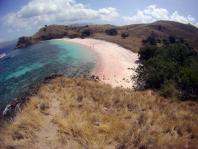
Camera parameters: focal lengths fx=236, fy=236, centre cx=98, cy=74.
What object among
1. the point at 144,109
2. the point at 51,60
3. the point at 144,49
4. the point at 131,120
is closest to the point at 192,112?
the point at 144,109

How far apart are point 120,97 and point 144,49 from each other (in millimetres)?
24306

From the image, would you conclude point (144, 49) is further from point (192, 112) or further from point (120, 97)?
point (192, 112)

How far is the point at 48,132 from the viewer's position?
13.6m

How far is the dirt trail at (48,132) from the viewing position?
Answer: 12.3 meters

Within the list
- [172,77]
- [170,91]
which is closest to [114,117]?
[170,91]

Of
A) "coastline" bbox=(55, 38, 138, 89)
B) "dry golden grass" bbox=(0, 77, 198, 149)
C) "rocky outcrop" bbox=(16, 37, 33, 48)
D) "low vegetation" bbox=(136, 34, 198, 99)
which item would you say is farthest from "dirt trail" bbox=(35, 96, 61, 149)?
"rocky outcrop" bbox=(16, 37, 33, 48)

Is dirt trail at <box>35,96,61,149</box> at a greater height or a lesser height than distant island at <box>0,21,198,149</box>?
lesser

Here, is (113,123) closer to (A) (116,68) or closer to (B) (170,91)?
(B) (170,91)

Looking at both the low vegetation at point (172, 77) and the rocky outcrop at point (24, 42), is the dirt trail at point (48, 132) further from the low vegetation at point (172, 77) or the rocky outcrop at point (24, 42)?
the rocky outcrop at point (24, 42)

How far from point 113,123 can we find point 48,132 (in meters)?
3.80

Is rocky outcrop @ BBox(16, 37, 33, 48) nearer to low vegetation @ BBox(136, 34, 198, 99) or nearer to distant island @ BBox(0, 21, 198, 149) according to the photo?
low vegetation @ BBox(136, 34, 198, 99)

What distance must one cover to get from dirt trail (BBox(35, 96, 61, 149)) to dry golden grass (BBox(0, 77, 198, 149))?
207mm

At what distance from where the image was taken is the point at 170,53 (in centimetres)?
3180

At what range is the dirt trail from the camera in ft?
40.4
